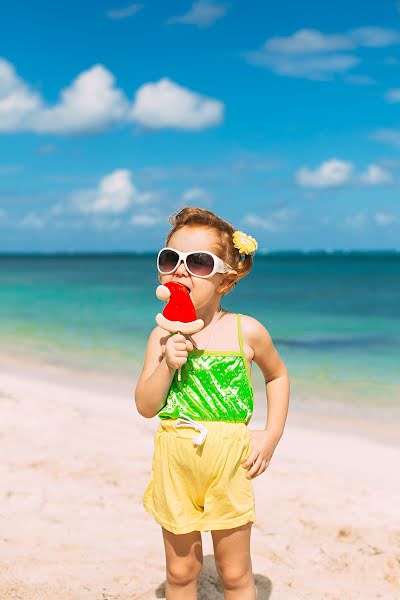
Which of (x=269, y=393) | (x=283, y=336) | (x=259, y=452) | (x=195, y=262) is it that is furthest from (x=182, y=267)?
(x=283, y=336)

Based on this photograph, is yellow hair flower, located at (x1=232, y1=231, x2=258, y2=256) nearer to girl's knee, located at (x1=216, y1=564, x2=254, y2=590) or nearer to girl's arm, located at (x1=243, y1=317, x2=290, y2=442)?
girl's arm, located at (x1=243, y1=317, x2=290, y2=442)

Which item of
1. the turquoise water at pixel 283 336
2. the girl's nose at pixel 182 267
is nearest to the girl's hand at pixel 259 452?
the girl's nose at pixel 182 267

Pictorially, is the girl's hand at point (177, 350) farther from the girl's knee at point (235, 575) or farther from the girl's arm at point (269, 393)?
the girl's knee at point (235, 575)

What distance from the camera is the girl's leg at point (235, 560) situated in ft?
9.04

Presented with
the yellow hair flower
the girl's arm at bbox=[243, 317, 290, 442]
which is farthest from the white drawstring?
the yellow hair flower

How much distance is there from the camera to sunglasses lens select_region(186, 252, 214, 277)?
8.70ft

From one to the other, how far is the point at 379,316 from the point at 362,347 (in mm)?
7860

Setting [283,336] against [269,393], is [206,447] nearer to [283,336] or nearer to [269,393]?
[269,393]

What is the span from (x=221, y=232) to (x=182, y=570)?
1477mm

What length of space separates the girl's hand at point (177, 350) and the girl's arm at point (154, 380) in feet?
0.25

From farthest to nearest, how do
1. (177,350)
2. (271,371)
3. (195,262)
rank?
1. (271,371)
2. (195,262)
3. (177,350)

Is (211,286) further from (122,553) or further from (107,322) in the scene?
(107,322)

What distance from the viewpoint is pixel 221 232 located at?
9.23 feet

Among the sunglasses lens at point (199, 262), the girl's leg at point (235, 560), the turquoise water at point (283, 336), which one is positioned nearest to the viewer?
the sunglasses lens at point (199, 262)
